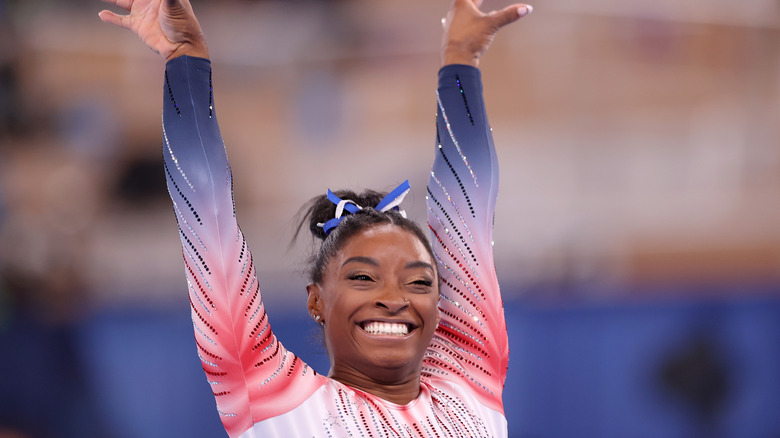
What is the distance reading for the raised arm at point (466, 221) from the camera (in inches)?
64.8

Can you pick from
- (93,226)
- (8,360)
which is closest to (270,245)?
(93,226)

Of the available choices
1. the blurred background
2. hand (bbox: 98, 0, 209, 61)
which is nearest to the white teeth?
hand (bbox: 98, 0, 209, 61)

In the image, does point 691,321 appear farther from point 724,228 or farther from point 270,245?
point 270,245

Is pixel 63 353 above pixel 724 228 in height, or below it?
below

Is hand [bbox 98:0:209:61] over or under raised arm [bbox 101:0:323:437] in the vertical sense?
over

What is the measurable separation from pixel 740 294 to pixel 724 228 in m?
0.40

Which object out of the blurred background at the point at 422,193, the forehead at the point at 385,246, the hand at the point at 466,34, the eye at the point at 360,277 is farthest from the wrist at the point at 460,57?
the blurred background at the point at 422,193

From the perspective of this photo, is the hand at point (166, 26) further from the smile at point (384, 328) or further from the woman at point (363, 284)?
the smile at point (384, 328)

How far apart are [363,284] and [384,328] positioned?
0.09 m

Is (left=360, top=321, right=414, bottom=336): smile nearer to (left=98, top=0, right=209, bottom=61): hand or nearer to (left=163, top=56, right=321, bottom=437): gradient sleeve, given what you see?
(left=163, top=56, right=321, bottom=437): gradient sleeve

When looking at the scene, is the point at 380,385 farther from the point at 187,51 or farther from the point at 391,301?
the point at 187,51

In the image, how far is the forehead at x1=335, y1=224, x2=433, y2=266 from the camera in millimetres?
1451

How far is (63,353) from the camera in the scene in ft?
8.11

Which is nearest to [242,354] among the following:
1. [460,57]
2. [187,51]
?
[187,51]
